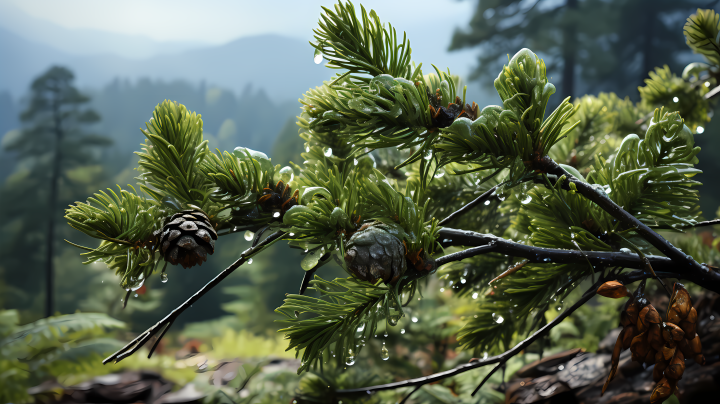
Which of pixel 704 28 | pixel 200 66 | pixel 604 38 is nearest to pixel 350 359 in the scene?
pixel 704 28

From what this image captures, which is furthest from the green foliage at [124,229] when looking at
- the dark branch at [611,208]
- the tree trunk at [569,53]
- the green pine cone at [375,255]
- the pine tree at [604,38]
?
the tree trunk at [569,53]

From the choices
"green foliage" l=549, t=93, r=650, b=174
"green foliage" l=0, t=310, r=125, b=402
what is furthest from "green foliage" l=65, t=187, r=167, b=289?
"green foliage" l=0, t=310, r=125, b=402

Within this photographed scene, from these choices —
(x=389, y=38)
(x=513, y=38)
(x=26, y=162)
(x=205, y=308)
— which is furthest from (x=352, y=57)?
(x=513, y=38)

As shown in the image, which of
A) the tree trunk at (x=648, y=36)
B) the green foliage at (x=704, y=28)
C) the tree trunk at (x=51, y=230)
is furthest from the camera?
the tree trunk at (x=648, y=36)

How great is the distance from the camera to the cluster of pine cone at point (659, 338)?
0.21 m

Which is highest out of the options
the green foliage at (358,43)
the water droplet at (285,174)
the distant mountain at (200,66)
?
the distant mountain at (200,66)

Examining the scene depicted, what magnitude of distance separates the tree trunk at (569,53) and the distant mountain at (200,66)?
2.10 meters

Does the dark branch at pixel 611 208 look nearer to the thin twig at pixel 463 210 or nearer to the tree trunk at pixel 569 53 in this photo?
the thin twig at pixel 463 210

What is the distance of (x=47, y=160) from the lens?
2.70 meters

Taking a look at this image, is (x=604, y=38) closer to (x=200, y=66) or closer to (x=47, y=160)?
(x=200, y=66)

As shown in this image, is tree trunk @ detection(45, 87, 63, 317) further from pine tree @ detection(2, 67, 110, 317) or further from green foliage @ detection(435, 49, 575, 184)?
green foliage @ detection(435, 49, 575, 184)

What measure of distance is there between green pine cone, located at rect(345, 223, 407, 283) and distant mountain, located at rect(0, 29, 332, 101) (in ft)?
10.2

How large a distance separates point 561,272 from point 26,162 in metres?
3.53

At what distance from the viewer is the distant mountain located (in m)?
3.12
